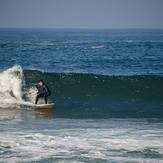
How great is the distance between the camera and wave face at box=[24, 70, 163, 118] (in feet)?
72.7

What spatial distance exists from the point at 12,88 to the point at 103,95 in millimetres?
4618

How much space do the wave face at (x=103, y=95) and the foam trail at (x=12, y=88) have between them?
1.40 m

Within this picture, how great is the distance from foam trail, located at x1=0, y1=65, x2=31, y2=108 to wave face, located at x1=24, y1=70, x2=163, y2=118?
1.40 meters

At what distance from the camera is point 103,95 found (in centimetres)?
2781

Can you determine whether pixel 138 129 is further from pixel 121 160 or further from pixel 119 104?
pixel 119 104

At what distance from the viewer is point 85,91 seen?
2864 centimetres

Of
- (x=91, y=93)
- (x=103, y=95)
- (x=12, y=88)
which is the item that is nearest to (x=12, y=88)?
(x=12, y=88)

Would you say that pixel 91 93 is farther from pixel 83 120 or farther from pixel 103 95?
pixel 83 120

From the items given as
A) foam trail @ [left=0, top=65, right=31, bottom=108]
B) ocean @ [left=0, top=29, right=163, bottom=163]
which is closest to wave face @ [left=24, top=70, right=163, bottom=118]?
ocean @ [left=0, top=29, right=163, bottom=163]

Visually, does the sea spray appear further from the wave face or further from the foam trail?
the wave face

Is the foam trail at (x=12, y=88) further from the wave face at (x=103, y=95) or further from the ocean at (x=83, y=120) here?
the wave face at (x=103, y=95)

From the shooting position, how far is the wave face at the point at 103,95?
22.1m

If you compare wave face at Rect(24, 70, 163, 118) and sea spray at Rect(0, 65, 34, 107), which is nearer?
wave face at Rect(24, 70, 163, 118)

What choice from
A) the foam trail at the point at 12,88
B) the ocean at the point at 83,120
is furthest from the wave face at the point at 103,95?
the foam trail at the point at 12,88
